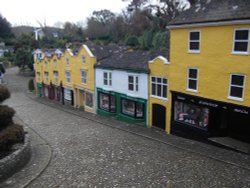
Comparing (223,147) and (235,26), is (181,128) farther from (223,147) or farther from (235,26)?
(235,26)

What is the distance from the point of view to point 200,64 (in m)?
18.0

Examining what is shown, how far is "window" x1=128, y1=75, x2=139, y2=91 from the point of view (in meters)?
23.9

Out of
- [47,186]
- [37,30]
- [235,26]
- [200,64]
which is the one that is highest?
[37,30]

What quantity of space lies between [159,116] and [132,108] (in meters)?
3.56

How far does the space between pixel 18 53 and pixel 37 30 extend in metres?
42.1

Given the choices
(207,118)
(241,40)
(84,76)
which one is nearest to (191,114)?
(207,118)

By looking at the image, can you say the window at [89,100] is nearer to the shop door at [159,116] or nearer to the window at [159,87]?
the shop door at [159,116]

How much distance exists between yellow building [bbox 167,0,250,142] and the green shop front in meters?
3.92

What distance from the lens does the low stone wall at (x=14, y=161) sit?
539 inches

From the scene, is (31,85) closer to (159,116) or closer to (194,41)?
(159,116)

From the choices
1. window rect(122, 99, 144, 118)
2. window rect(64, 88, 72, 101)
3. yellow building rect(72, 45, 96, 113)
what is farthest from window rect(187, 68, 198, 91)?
window rect(64, 88, 72, 101)

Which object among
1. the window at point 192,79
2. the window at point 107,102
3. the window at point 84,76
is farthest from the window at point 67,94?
the window at point 192,79

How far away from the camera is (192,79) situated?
61.6ft

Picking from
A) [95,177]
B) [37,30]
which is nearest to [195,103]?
[95,177]
